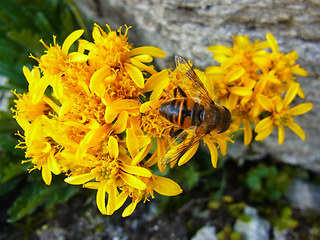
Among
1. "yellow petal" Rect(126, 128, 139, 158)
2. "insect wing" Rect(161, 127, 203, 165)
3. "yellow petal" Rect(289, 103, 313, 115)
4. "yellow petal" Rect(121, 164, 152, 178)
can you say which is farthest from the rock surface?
"yellow petal" Rect(121, 164, 152, 178)

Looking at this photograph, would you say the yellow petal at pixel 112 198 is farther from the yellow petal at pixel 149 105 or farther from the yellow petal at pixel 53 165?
the yellow petal at pixel 149 105

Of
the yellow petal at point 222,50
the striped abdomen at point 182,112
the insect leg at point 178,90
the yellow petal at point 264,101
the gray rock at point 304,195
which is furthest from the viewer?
the gray rock at point 304,195

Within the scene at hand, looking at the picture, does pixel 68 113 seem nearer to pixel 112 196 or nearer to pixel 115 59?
pixel 115 59

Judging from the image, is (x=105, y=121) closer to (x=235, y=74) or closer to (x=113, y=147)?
(x=113, y=147)

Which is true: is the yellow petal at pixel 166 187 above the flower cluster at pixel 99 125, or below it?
below

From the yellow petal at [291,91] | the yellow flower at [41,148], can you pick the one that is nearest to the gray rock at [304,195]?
the yellow petal at [291,91]

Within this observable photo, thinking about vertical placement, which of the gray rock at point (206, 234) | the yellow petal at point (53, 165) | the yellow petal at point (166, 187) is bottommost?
the gray rock at point (206, 234)

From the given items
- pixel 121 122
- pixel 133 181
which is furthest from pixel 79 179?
pixel 121 122

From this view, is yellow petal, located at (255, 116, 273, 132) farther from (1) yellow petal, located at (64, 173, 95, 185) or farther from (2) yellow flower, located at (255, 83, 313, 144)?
(1) yellow petal, located at (64, 173, 95, 185)
